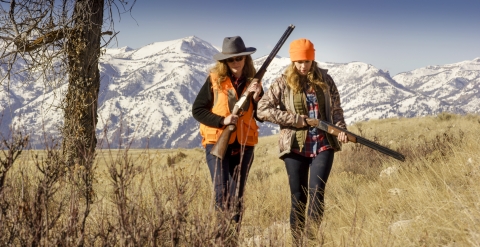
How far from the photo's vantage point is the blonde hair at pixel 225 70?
455 cm

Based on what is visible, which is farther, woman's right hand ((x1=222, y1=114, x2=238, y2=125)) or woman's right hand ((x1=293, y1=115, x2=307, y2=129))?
woman's right hand ((x1=293, y1=115, x2=307, y2=129))

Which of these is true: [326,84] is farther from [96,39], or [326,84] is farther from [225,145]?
[96,39]

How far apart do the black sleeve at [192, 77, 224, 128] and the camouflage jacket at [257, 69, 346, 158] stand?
0.47 m

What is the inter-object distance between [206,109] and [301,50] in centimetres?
110

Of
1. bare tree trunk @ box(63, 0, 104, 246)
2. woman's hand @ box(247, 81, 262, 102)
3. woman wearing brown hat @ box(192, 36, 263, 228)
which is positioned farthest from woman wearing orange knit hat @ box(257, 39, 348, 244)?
bare tree trunk @ box(63, 0, 104, 246)

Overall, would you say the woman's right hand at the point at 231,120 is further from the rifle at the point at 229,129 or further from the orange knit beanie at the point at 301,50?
the orange knit beanie at the point at 301,50

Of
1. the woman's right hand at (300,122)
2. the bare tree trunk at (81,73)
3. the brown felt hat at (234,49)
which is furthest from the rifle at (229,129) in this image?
the bare tree trunk at (81,73)

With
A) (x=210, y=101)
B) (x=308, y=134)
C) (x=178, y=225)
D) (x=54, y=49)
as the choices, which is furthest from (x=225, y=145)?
(x=54, y=49)

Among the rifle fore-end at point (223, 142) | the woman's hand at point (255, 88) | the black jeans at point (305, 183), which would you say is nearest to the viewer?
the rifle fore-end at point (223, 142)

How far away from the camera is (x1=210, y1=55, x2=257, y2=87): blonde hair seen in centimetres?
455

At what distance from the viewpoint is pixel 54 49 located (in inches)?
304

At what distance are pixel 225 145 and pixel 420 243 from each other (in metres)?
1.86

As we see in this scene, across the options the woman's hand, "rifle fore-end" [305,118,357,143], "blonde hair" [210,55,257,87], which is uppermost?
"blonde hair" [210,55,257,87]

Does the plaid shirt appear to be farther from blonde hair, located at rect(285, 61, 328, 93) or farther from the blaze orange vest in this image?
the blaze orange vest
